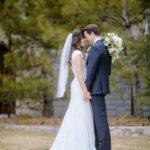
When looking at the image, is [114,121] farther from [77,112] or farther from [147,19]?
[77,112]

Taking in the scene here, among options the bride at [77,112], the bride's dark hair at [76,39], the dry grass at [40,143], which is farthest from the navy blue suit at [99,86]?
the dry grass at [40,143]

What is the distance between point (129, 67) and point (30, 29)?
356cm

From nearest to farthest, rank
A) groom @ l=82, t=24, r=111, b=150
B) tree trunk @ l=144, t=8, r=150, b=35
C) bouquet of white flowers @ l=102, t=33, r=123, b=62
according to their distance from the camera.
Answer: groom @ l=82, t=24, r=111, b=150, bouquet of white flowers @ l=102, t=33, r=123, b=62, tree trunk @ l=144, t=8, r=150, b=35

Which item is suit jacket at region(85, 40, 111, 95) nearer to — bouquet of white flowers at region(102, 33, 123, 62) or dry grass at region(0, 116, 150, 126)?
bouquet of white flowers at region(102, 33, 123, 62)

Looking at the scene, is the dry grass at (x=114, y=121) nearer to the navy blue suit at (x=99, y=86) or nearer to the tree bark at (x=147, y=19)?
the tree bark at (x=147, y=19)

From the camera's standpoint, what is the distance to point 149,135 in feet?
25.9

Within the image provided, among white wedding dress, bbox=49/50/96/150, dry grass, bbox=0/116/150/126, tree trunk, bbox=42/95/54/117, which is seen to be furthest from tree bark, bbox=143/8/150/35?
white wedding dress, bbox=49/50/96/150

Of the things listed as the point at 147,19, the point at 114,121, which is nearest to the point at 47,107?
the point at 114,121

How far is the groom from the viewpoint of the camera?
4.43m

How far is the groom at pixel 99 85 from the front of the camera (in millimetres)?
4434

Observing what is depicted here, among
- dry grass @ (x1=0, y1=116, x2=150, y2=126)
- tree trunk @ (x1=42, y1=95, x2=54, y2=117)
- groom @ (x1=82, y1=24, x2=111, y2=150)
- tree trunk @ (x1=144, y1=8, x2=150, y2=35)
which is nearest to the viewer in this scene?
groom @ (x1=82, y1=24, x2=111, y2=150)

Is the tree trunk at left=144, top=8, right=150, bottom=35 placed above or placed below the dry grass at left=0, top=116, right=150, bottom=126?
above

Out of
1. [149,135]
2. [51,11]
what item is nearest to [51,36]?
[51,11]

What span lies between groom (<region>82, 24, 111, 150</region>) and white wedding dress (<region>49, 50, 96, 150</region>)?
132 mm
